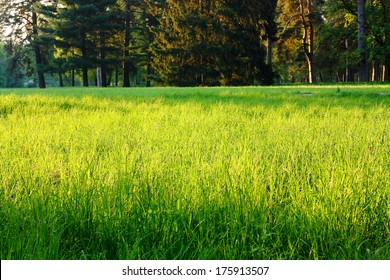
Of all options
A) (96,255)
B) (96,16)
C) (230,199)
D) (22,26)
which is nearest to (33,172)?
(96,255)

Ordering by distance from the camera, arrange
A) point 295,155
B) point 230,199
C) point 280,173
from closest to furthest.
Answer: point 230,199, point 280,173, point 295,155

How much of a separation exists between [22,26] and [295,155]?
4983 centimetres

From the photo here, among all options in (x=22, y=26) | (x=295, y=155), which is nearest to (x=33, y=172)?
(x=295, y=155)

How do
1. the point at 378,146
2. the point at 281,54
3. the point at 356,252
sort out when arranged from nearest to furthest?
1. the point at 356,252
2. the point at 378,146
3. the point at 281,54

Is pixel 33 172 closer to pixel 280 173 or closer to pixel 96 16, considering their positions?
pixel 280 173

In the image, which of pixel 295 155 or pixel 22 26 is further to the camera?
pixel 22 26

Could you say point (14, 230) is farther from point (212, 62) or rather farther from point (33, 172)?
point (212, 62)

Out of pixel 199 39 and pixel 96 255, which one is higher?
pixel 199 39

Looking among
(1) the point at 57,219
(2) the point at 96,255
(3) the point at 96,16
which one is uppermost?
(3) the point at 96,16

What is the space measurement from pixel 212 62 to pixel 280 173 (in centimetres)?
3253

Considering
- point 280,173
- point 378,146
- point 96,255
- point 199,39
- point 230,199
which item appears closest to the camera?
point 96,255

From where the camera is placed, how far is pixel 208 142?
3473 millimetres

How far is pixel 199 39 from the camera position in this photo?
111 ft

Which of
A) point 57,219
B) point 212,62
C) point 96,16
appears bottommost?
point 57,219
